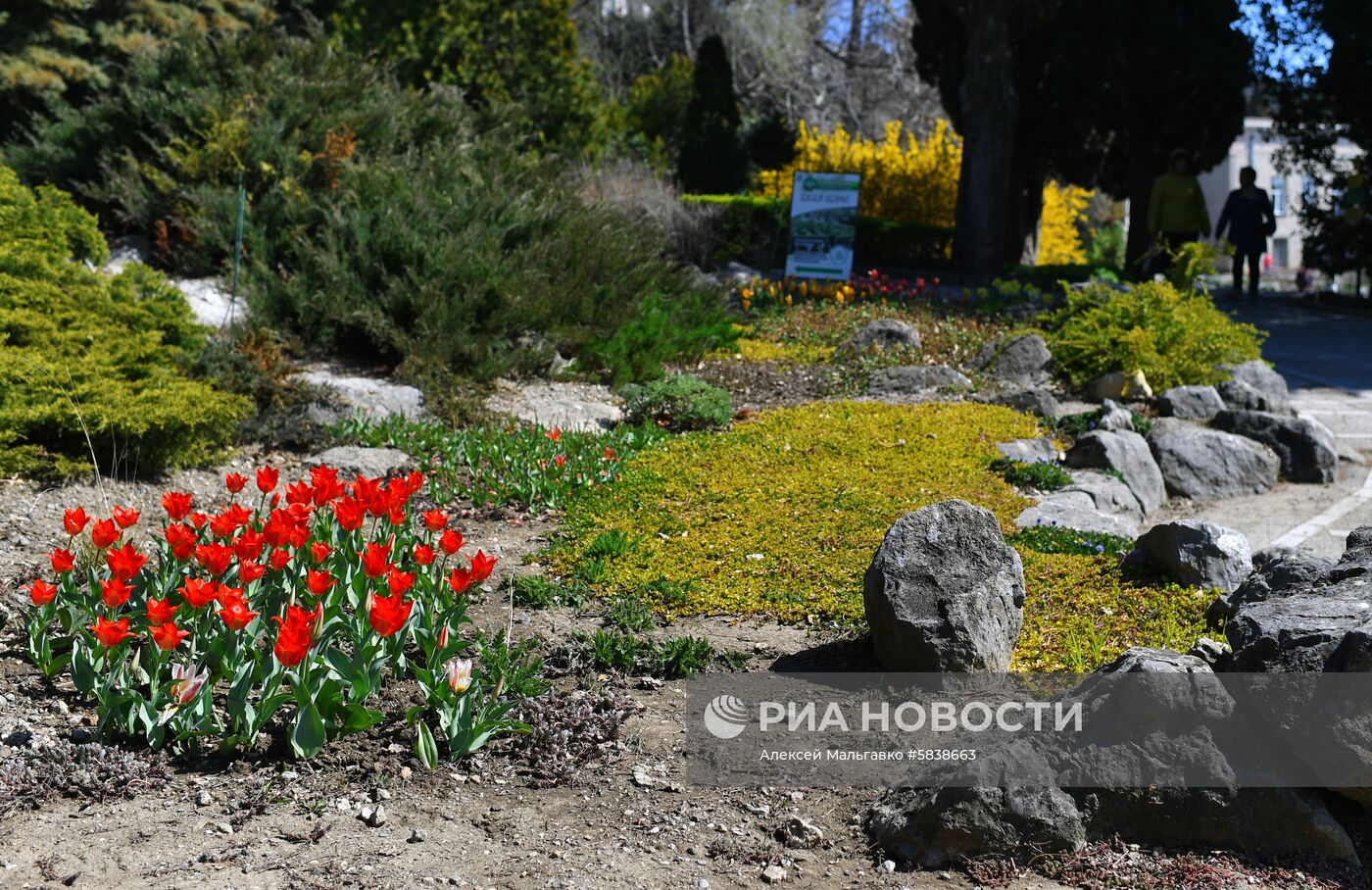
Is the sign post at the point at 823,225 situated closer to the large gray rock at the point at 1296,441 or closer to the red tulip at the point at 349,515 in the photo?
the large gray rock at the point at 1296,441

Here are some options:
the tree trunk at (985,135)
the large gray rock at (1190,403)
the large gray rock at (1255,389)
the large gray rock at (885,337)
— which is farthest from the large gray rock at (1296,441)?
the tree trunk at (985,135)

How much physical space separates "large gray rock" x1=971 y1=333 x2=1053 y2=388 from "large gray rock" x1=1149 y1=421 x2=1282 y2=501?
71.2 inches

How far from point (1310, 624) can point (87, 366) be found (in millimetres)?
5590

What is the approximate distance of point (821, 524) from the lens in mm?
5859

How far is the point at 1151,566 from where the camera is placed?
17.0 feet

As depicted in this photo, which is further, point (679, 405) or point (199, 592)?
point (679, 405)

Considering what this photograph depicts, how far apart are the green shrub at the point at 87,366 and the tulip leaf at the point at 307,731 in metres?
2.97

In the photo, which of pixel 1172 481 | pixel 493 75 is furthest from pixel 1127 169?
pixel 1172 481

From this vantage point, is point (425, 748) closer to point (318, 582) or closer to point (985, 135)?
point (318, 582)

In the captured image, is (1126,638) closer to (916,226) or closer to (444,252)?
(444,252)

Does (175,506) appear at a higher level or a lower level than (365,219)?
lower

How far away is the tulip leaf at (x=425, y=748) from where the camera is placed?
3.42 meters

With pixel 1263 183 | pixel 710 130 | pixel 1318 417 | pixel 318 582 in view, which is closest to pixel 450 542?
pixel 318 582

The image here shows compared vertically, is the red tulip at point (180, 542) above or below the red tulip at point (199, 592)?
above
